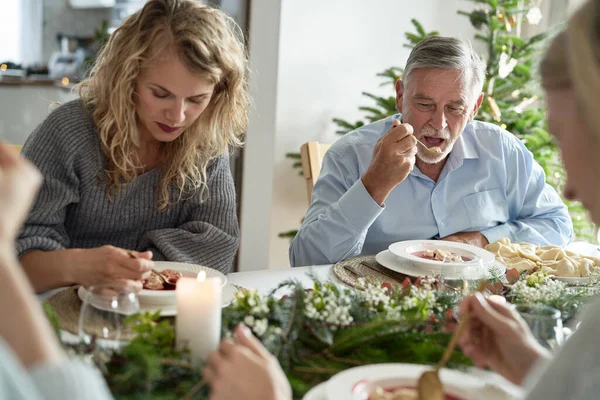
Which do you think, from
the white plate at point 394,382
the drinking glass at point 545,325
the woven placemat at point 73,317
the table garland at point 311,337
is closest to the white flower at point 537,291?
the table garland at point 311,337

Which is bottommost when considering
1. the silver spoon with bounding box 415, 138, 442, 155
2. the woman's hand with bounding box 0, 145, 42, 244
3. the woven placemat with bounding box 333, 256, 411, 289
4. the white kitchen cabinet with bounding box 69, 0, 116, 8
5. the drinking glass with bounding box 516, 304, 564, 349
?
the woven placemat with bounding box 333, 256, 411, 289

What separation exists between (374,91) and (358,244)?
80.7 inches

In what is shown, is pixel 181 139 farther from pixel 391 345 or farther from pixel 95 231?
pixel 391 345

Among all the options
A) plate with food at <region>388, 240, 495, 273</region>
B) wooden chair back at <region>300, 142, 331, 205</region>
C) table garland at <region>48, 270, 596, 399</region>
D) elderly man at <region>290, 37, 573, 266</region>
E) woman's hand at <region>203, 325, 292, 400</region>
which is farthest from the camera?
wooden chair back at <region>300, 142, 331, 205</region>

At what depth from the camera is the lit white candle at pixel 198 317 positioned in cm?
108

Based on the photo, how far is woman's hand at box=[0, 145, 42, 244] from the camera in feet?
2.11

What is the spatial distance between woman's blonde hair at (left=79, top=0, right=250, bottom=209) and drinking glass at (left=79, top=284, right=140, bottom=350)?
70 cm

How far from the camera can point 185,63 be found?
1.67m

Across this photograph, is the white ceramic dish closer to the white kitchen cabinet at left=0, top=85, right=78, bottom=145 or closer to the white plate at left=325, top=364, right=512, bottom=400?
the white plate at left=325, top=364, right=512, bottom=400

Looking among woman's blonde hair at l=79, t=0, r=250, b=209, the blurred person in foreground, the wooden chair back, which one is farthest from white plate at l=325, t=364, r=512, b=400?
the wooden chair back

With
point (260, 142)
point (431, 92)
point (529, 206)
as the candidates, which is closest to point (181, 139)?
point (431, 92)

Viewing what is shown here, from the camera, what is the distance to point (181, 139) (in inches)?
72.7

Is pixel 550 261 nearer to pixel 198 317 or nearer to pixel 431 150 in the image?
pixel 431 150

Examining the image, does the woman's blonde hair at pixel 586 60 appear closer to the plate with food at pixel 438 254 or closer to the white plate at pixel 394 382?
the white plate at pixel 394 382
